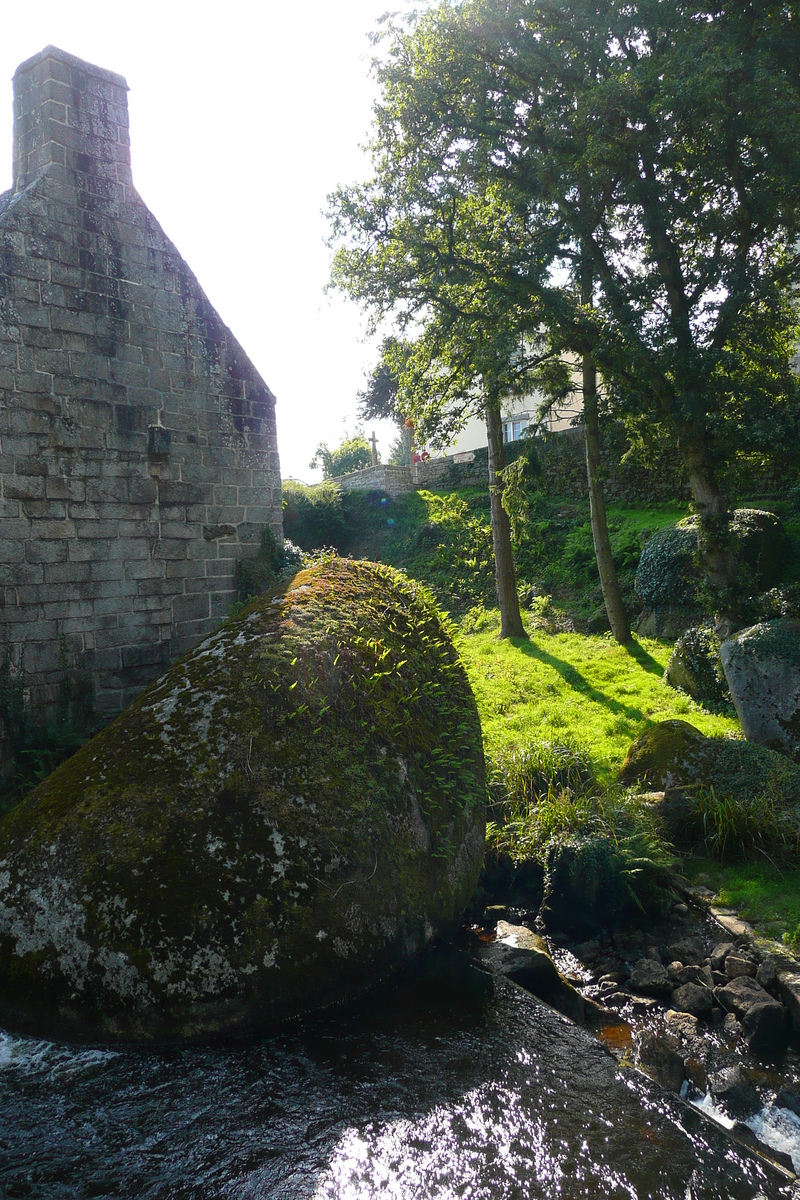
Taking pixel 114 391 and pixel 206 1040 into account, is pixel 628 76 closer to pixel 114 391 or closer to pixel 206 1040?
pixel 114 391

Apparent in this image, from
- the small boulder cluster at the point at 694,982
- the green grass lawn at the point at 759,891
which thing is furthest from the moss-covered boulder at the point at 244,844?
the green grass lawn at the point at 759,891

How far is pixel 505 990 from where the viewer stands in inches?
170

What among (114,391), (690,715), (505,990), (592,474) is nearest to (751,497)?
(592,474)

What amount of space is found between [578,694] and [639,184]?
285 inches

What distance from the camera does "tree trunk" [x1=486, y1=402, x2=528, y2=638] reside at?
14898mm

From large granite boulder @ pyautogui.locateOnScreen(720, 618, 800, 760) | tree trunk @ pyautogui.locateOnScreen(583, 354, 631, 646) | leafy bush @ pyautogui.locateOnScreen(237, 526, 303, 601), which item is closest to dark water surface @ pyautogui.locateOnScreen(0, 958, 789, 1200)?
large granite boulder @ pyautogui.locateOnScreen(720, 618, 800, 760)

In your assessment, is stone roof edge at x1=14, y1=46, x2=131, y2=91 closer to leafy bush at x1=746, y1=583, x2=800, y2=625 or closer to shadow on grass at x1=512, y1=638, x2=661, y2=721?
shadow on grass at x1=512, y1=638, x2=661, y2=721

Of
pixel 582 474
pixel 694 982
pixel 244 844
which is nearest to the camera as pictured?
pixel 244 844

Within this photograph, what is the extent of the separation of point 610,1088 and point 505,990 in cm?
88

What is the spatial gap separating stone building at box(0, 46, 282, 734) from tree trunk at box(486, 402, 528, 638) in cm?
688

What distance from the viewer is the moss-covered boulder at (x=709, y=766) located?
21.9 feet

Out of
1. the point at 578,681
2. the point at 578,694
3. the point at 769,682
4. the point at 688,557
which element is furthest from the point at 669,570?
the point at 769,682

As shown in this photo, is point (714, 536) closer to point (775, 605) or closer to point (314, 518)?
point (775, 605)

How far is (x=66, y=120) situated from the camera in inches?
→ 304
